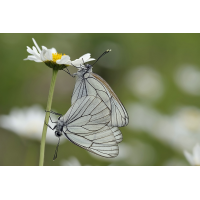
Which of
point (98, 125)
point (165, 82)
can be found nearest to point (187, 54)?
point (165, 82)

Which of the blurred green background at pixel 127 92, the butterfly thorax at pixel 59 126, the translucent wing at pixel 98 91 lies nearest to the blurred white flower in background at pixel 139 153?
the blurred green background at pixel 127 92

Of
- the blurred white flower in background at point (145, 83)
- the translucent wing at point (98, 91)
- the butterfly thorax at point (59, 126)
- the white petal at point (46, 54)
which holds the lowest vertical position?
the butterfly thorax at point (59, 126)

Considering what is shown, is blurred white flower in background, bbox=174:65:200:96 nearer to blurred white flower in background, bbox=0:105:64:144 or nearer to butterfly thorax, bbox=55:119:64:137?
blurred white flower in background, bbox=0:105:64:144

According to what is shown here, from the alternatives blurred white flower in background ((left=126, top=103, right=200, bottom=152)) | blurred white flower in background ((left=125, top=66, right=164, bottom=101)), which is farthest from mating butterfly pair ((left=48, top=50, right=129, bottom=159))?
blurred white flower in background ((left=125, top=66, right=164, bottom=101))

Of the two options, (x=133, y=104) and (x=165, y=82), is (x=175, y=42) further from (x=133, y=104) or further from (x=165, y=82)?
(x=133, y=104)

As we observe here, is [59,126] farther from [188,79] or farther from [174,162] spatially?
[188,79]

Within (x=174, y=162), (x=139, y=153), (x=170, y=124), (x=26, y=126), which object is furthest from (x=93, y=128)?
(x=170, y=124)

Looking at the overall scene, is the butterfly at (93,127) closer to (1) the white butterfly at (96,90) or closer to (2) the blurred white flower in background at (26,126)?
(1) the white butterfly at (96,90)

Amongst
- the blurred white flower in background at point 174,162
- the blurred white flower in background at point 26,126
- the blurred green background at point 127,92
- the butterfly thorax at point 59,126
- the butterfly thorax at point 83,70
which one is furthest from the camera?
the blurred green background at point 127,92
